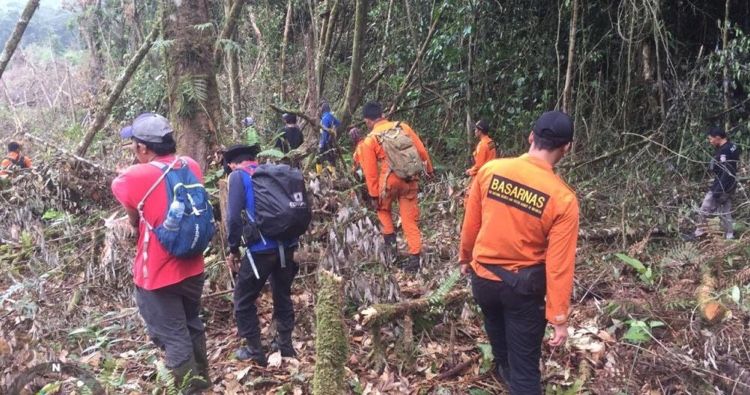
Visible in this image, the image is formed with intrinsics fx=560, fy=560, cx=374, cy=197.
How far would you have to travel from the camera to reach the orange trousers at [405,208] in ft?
20.8

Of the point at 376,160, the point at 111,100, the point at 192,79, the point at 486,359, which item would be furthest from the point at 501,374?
the point at 111,100

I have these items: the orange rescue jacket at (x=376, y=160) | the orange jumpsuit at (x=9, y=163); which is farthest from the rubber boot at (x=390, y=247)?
the orange jumpsuit at (x=9, y=163)

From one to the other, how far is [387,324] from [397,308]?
0.78ft

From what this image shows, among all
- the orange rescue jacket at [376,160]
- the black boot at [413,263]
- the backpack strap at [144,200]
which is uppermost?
the backpack strap at [144,200]

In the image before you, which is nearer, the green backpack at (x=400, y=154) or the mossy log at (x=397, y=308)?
the mossy log at (x=397, y=308)

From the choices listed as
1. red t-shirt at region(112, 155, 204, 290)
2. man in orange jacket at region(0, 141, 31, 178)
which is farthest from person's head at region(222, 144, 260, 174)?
man in orange jacket at region(0, 141, 31, 178)

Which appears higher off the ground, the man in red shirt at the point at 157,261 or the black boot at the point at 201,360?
the man in red shirt at the point at 157,261

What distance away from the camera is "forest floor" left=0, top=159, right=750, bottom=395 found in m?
4.02

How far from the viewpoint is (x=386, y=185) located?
6.31 metres

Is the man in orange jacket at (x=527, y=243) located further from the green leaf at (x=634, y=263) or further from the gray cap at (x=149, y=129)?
the green leaf at (x=634, y=263)

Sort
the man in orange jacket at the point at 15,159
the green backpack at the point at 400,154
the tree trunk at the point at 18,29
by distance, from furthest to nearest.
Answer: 1. the man in orange jacket at the point at 15,159
2. the tree trunk at the point at 18,29
3. the green backpack at the point at 400,154

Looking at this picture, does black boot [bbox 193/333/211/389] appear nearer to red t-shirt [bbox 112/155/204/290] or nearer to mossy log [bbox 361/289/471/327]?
red t-shirt [bbox 112/155/204/290]

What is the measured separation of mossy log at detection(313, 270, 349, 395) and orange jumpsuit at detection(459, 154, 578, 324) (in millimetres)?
897

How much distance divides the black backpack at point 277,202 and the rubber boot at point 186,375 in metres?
1.04
